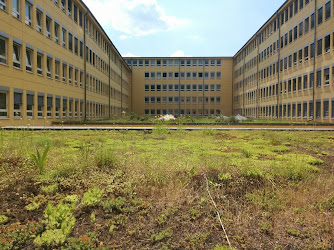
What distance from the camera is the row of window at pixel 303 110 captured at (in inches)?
1268

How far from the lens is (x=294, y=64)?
136 ft

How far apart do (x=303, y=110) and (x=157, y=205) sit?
1540 inches

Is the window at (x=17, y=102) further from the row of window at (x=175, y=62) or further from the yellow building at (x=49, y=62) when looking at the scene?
Result: the row of window at (x=175, y=62)

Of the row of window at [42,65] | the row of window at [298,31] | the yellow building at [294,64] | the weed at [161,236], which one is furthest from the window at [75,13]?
the weed at [161,236]

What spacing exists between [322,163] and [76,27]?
35.0 metres

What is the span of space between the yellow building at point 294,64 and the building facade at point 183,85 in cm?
1569

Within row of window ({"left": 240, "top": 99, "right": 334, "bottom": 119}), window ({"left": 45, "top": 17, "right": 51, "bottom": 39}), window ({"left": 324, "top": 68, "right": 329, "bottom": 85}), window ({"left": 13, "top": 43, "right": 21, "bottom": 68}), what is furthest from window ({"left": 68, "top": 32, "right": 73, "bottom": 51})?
row of window ({"left": 240, "top": 99, "right": 334, "bottom": 119})

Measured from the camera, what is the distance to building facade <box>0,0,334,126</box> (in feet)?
72.1

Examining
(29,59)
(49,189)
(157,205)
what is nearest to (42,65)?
(29,59)

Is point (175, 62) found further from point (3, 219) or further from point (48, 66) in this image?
point (3, 219)

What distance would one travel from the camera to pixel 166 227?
3.68m

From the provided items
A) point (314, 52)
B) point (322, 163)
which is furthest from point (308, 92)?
point (322, 163)

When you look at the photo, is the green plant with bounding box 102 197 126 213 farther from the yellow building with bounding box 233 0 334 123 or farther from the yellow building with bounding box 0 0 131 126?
the yellow building with bounding box 233 0 334 123

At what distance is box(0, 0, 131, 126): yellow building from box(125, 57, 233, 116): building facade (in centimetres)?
3278
